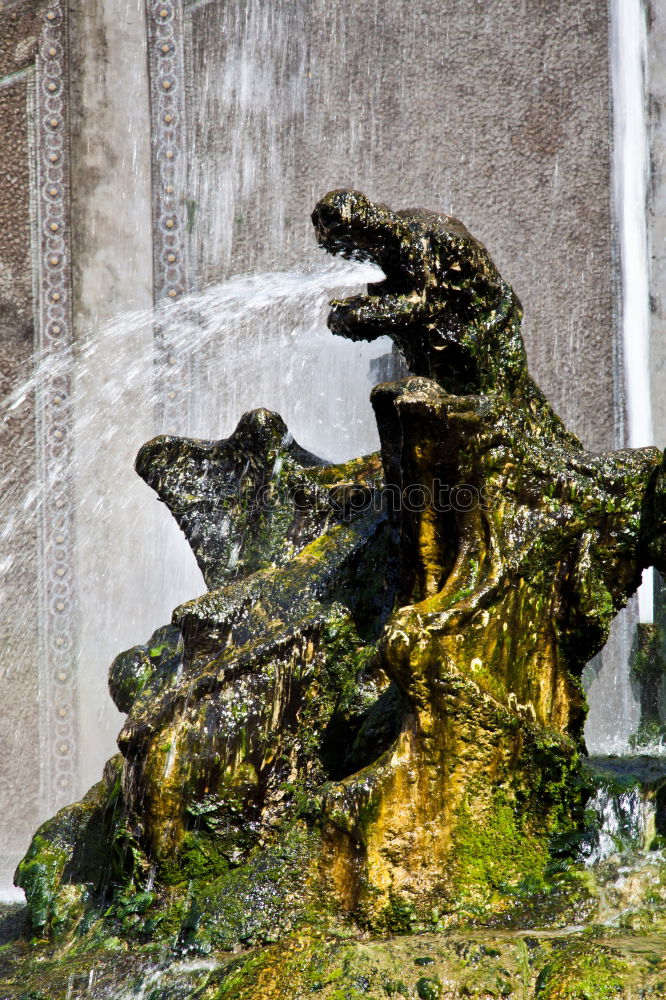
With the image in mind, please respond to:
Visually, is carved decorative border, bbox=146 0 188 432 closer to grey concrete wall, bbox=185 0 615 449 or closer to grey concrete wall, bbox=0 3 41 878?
grey concrete wall, bbox=185 0 615 449

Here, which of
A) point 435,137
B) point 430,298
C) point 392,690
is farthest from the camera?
point 435,137

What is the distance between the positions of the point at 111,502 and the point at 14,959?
357cm

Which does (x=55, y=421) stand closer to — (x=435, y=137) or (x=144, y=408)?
(x=144, y=408)

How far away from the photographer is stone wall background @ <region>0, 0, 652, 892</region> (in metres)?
5.38

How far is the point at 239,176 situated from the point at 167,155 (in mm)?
504

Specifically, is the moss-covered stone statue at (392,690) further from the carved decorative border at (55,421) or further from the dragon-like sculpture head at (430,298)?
the carved decorative border at (55,421)

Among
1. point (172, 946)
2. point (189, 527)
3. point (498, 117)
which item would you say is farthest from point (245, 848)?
point (498, 117)

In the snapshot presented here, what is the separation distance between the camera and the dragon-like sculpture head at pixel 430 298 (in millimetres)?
3221

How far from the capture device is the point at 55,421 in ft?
20.9

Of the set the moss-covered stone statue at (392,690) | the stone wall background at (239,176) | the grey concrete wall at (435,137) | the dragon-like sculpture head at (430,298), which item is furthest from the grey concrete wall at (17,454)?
the dragon-like sculpture head at (430,298)

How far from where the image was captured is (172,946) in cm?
276

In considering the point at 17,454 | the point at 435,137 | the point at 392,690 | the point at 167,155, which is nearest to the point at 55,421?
the point at 17,454

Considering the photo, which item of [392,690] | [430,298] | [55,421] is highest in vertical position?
[55,421]

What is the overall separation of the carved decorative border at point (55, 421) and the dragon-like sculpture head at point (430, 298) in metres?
3.42
